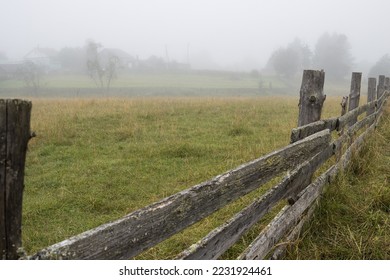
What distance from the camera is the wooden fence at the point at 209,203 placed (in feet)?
3.88

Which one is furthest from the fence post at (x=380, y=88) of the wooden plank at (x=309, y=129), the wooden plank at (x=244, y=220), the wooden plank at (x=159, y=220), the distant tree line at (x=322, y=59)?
the distant tree line at (x=322, y=59)

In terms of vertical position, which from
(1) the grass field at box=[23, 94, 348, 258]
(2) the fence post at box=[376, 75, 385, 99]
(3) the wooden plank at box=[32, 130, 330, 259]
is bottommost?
(1) the grass field at box=[23, 94, 348, 258]

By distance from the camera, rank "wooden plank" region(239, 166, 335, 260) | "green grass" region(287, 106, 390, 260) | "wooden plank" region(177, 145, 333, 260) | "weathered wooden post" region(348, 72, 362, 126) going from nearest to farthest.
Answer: "wooden plank" region(177, 145, 333, 260), "wooden plank" region(239, 166, 335, 260), "green grass" region(287, 106, 390, 260), "weathered wooden post" region(348, 72, 362, 126)

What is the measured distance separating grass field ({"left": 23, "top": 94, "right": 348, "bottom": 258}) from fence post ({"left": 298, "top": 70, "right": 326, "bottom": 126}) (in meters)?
1.48

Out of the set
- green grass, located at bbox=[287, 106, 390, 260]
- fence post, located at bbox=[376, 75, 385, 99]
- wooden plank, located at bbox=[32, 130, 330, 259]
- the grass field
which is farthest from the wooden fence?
fence post, located at bbox=[376, 75, 385, 99]

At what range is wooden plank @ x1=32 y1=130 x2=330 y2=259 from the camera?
1.35m

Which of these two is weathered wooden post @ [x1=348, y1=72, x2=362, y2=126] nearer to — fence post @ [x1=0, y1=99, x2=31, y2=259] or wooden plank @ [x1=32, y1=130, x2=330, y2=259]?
wooden plank @ [x1=32, y1=130, x2=330, y2=259]

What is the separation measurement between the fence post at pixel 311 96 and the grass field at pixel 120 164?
148cm

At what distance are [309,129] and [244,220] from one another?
1597mm

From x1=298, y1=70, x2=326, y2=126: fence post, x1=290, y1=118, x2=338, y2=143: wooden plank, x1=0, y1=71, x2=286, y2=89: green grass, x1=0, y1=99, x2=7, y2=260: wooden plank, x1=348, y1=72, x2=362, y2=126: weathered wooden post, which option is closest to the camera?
x1=0, y1=99, x2=7, y2=260: wooden plank

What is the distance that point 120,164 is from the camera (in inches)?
287

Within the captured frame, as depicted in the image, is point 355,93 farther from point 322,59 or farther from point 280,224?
point 322,59

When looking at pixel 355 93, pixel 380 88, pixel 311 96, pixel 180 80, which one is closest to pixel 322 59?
pixel 180 80
